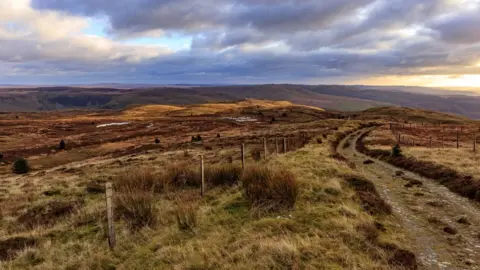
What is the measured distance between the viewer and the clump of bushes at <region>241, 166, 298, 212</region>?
11172 millimetres

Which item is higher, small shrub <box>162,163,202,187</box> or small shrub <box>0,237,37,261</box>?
small shrub <box>162,163,202,187</box>

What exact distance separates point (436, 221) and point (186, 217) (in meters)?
7.67

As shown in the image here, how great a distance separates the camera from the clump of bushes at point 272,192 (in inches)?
440

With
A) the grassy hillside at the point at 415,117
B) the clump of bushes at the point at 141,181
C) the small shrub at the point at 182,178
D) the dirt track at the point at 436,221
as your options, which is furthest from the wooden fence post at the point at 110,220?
the grassy hillside at the point at 415,117

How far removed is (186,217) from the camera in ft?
33.3

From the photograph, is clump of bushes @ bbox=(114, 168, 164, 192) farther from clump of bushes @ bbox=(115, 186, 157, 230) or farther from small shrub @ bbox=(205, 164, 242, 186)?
clump of bushes @ bbox=(115, 186, 157, 230)

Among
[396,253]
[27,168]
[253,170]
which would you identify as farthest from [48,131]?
[396,253]

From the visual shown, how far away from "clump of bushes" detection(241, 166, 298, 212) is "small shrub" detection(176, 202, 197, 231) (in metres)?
1.94

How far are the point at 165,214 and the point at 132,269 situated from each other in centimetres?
327

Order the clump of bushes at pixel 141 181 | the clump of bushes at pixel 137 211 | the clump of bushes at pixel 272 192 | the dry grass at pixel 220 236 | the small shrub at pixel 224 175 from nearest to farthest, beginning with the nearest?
the dry grass at pixel 220 236
the clump of bushes at pixel 137 211
the clump of bushes at pixel 272 192
the clump of bushes at pixel 141 181
the small shrub at pixel 224 175

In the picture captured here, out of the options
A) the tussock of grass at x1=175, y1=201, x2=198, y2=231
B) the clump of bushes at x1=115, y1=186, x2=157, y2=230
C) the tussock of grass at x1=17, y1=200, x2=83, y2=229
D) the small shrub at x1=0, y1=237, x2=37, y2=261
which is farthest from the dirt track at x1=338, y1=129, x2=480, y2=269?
the tussock of grass at x1=17, y1=200, x2=83, y2=229

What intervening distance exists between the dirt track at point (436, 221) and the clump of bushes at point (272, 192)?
345cm

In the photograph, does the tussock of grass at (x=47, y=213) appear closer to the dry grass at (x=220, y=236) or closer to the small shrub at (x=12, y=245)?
the dry grass at (x=220, y=236)

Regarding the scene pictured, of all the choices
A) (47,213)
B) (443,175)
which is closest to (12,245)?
(47,213)
